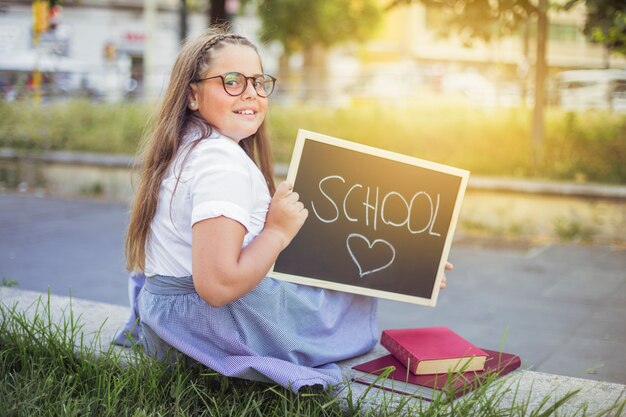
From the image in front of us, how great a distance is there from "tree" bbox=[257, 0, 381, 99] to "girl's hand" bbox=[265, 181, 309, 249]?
65.4 ft

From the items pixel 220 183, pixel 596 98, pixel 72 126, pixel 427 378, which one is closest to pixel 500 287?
pixel 427 378

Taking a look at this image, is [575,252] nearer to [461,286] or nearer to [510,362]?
[461,286]

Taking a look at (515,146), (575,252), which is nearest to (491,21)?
(515,146)

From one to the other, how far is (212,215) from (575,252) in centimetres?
→ 546

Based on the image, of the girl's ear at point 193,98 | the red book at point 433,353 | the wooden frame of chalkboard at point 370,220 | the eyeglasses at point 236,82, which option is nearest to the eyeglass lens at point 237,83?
the eyeglasses at point 236,82

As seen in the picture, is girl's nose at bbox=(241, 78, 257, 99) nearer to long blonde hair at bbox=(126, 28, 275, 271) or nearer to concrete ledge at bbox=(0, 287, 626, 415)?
long blonde hair at bbox=(126, 28, 275, 271)

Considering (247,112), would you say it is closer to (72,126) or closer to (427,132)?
(427,132)

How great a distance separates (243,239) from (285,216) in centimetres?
21

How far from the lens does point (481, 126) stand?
9672 mm

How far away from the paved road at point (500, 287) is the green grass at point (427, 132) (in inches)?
70.4

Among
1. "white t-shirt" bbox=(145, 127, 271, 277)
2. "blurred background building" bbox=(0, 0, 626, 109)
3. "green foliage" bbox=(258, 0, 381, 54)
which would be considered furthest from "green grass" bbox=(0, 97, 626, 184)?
"green foliage" bbox=(258, 0, 381, 54)

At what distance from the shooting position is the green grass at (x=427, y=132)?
29.3 ft

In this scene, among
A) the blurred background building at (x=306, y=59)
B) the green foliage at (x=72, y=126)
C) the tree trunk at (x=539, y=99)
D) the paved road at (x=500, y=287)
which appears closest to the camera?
the paved road at (x=500, y=287)

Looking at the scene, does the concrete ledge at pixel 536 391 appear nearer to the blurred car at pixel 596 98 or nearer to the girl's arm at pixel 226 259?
the girl's arm at pixel 226 259
